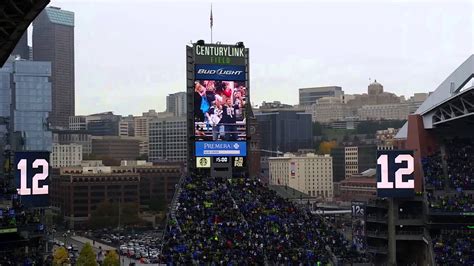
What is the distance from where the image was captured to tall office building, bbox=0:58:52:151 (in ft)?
573

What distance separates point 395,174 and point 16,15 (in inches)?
1606

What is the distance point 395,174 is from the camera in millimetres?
53719

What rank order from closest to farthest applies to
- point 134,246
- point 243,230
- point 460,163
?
point 243,230
point 460,163
point 134,246

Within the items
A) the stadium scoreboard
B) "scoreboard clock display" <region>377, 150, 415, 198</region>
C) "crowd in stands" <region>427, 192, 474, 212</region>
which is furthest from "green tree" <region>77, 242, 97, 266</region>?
"crowd in stands" <region>427, 192, 474, 212</region>

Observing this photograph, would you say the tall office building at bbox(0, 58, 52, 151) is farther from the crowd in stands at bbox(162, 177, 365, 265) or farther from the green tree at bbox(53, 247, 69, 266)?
the crowd in stands at bbox(162, 177, 365, 265)

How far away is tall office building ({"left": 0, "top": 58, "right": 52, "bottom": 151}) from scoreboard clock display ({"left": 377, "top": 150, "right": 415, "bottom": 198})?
429 ft

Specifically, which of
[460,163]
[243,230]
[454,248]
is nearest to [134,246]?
[243,230]

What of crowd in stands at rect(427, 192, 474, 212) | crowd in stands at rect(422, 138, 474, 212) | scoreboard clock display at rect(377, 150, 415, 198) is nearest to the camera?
crowd in stands at rect(427, 192, 474, 212)

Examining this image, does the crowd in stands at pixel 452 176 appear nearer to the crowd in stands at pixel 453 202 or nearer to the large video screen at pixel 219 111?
the crowd in stands at pixel 453 202

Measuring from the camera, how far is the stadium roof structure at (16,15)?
53.6 ft

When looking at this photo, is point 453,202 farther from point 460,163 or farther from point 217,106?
point 217,106

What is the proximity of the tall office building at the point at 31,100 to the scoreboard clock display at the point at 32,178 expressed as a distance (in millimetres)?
127315

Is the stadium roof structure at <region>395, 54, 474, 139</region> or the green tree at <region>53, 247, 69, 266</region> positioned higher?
the stadium roof structure at <region>395, 54, 474, 139</region>

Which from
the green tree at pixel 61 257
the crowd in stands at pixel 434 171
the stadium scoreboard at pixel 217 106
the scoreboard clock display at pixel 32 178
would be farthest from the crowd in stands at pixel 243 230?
the green tree at pixel 61 257
